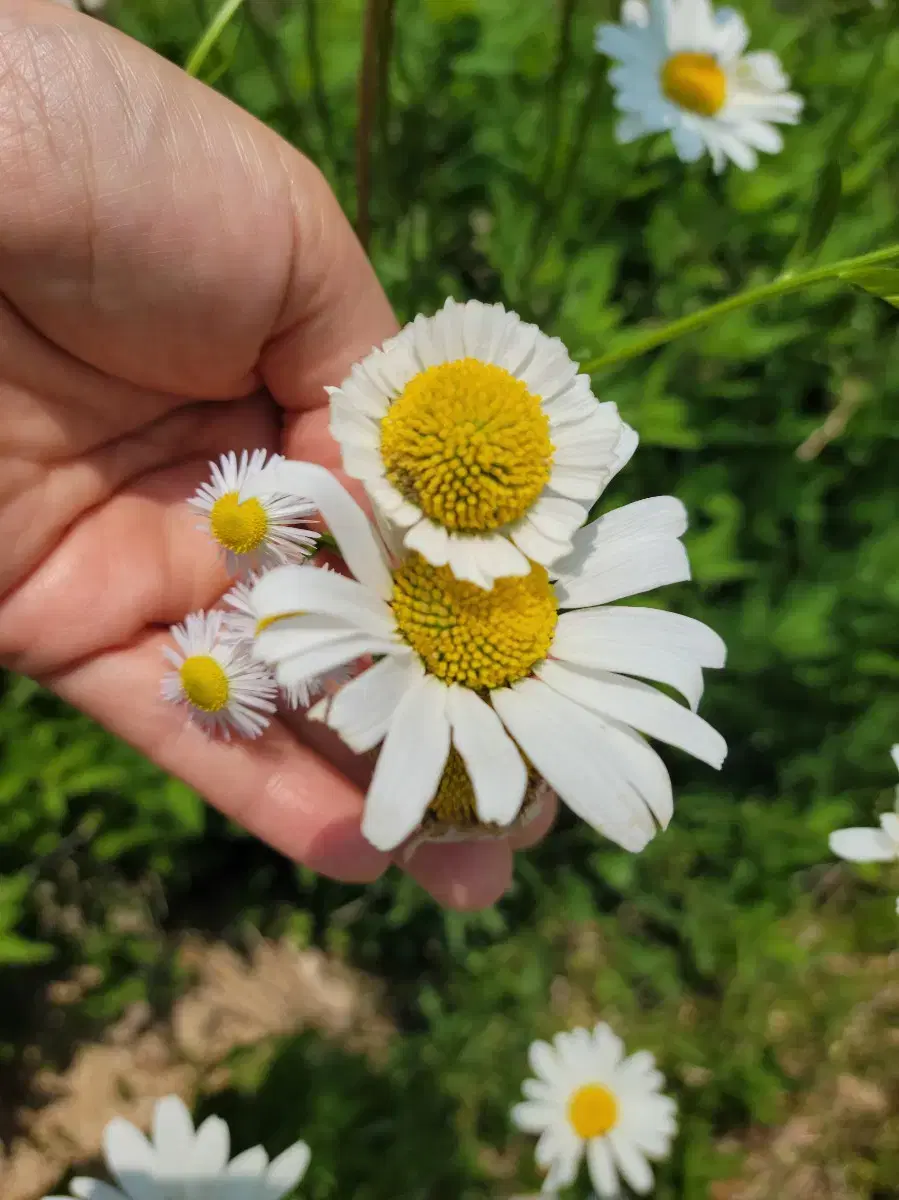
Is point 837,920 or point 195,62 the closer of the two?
point 195,62

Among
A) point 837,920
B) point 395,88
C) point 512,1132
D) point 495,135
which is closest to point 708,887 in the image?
point 837,920

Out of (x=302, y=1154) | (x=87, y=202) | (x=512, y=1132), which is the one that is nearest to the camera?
(x=87, y=202)

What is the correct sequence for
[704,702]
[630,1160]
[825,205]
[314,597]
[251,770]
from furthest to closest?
[704,702] → [630,1160] → [251,770] → [825,205] → [314,597]

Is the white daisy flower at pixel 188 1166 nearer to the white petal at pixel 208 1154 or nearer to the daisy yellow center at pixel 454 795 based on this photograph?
the white petal at pixel 208 1154

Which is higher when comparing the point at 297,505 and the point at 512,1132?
the point at 297,505

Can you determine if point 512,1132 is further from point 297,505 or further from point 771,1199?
point 297,505

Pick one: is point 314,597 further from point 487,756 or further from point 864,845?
point 864,845

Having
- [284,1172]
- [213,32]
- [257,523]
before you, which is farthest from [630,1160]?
[213,32]

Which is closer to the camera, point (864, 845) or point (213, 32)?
point (213, 32)
